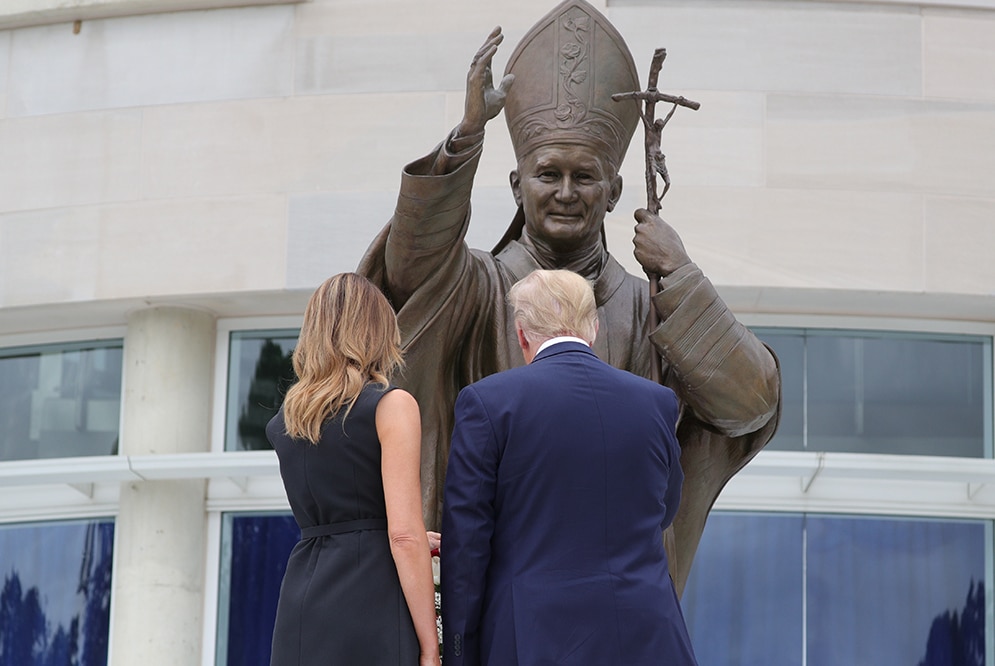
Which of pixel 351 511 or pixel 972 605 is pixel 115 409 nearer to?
pixel 972 605

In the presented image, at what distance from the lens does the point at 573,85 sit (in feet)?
14.3

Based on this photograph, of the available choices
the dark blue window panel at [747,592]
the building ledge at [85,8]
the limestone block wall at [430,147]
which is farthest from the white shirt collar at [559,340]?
the building ledge at [85,8]

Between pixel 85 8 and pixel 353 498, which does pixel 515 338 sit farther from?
pixel 85 8

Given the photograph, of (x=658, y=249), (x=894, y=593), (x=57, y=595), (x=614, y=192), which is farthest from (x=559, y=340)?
(x=57, y=595)

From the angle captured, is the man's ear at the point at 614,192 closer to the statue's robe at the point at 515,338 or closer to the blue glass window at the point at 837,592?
the statue's robe at the point at 515,338

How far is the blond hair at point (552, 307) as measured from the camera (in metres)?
3.55

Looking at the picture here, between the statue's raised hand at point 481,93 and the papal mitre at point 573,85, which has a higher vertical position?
the papal mitre at point 573,85

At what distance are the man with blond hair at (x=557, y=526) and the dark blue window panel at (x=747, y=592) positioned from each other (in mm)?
6859

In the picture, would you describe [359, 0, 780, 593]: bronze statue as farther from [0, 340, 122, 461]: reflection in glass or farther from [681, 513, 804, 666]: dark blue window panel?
[0, 340, 122, 461]: reflection in glass

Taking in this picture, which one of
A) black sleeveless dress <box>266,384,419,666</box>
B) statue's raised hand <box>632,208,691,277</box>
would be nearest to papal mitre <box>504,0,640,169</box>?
statue's raised hand <box>632,208,691,277</box>

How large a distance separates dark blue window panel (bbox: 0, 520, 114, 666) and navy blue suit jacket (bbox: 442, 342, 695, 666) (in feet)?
26.0

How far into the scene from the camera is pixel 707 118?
983 centimetres

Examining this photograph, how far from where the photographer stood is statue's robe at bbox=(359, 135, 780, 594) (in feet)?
13.4

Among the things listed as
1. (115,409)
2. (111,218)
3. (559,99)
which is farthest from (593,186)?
(115,409)
